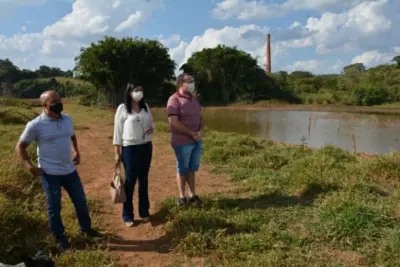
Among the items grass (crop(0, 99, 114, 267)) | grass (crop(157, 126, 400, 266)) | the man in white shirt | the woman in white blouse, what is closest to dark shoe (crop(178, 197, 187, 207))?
grass (crop(157, 126, 400, 266))

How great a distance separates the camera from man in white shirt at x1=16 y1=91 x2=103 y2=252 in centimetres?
309

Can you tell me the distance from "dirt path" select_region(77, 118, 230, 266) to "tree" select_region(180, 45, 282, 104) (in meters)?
27.5

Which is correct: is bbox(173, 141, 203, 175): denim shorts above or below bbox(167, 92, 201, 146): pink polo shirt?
below

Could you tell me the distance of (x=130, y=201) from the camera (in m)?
3.92

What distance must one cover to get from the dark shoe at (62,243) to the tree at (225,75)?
33.8 metres

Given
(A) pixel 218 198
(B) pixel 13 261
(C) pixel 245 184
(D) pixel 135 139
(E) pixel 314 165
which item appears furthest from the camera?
(E) pixel 314 165

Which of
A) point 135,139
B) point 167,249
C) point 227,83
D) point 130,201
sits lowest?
point 167,249

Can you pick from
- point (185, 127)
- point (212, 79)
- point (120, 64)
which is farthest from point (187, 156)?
point (212, 79)

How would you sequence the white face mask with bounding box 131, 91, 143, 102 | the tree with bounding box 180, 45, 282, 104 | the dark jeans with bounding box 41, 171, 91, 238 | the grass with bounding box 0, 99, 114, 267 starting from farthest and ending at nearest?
the tree with bounding box 180, 45, 282, 104 < the white face mask with bounding box 131, 91, 143, 102 < the dark jeans with bounding box 41, 171, 91, 238 < the grass with bounding box 0, 99, 114, 267

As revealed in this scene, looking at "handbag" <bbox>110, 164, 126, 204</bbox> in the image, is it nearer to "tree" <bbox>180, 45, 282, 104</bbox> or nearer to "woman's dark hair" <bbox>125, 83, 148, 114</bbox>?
"woman's dark hair" <bbox>125, 83, 148, 114</bbox>

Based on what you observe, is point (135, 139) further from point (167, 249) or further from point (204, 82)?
point (204, 82)

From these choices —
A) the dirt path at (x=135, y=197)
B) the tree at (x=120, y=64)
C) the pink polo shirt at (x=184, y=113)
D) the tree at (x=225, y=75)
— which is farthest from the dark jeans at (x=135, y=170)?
the tree at (x=225, y=75)

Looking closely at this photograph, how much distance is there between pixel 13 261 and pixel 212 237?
5.56ft

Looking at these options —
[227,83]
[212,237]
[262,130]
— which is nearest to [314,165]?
[212,237]
